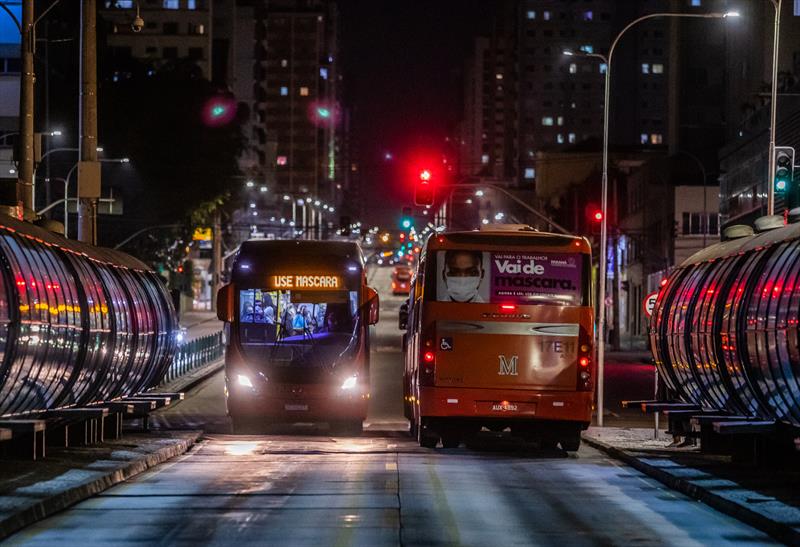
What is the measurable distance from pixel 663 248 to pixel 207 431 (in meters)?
61.5

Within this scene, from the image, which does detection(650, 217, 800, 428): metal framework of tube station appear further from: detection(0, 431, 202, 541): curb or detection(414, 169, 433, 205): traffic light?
detection(414, 169, 433, 205): traffic light

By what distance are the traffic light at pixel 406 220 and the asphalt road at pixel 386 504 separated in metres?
28.1

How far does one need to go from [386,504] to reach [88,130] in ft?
44.9

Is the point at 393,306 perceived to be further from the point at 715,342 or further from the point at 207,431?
the point at 715,342

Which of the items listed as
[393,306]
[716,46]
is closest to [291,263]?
[716,46]

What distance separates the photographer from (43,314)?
17828 mm

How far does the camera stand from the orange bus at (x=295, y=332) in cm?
2798

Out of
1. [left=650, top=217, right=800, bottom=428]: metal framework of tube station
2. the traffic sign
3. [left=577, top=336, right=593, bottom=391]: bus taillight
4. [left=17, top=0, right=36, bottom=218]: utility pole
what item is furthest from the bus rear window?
[left=17, top=0, right=36, bottom=218]: utility pole

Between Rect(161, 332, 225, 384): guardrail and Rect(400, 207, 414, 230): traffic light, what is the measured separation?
867 cm

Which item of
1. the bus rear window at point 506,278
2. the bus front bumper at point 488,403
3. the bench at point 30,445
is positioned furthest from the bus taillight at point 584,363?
the bench at point 30,445

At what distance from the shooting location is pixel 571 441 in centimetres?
2484

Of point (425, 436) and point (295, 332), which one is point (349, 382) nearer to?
point (295, 332)

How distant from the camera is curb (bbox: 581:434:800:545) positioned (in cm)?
1343

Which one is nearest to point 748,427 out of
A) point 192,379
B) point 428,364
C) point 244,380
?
point 428,364
